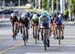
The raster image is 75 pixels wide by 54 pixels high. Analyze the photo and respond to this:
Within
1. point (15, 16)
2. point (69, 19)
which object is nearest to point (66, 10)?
point (69, 19)

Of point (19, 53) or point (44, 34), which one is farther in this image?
point (44, 34)

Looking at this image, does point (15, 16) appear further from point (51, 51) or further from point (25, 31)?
point (51, 51)

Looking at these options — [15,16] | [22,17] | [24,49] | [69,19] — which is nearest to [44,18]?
[24,49]

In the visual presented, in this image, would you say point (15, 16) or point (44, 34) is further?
point (15, 16)

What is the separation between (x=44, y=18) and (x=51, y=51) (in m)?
1.67

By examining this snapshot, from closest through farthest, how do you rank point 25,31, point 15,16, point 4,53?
point 4,53, point 25,31, point 15,16

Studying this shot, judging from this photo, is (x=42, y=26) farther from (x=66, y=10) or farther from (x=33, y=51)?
(x=66, y=10)

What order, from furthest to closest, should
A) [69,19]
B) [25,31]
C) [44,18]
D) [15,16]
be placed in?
[69,19]
[15,16]
[25,31]
[44,18]

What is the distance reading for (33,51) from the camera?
21891mm

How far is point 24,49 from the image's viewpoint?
75.4 feet

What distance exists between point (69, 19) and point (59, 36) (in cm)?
4739

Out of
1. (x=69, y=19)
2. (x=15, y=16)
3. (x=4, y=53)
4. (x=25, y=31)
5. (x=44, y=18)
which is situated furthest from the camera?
(x=69, y=19)

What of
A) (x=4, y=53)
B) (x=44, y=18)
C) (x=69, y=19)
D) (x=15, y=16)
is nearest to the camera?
(x=4, y=53)

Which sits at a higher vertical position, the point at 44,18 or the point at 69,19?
the point at 44,18
